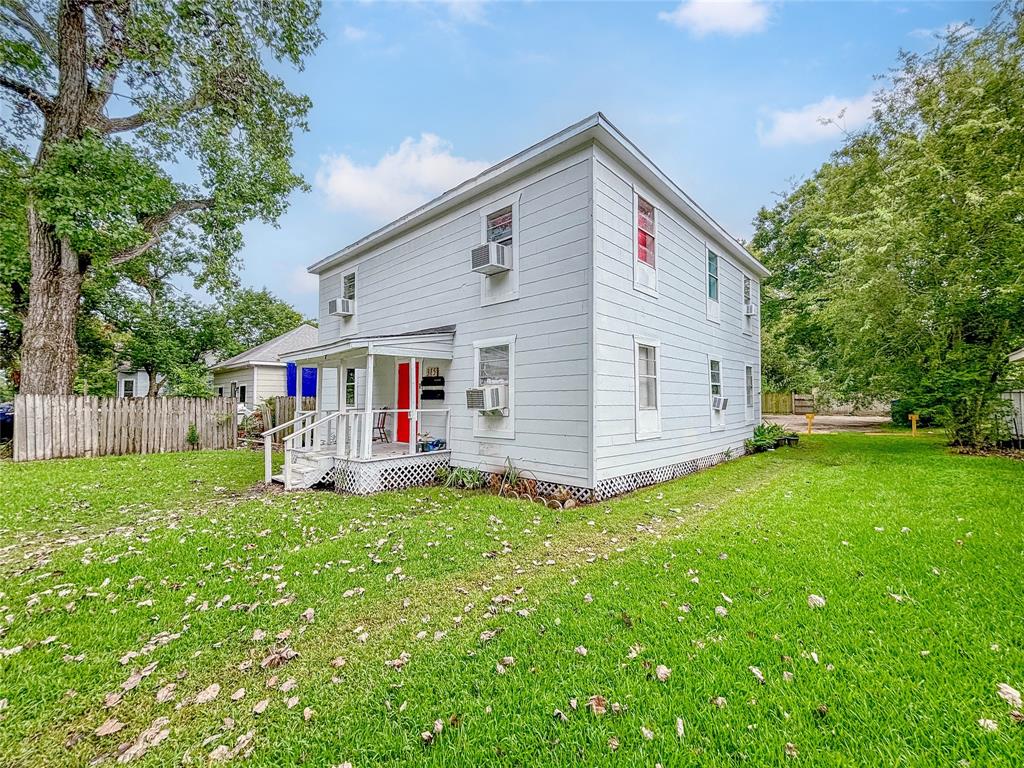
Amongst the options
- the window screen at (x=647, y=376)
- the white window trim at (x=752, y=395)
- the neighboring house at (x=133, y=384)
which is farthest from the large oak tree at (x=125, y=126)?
the white window trim at (x=752, y=395)

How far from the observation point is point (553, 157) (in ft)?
23.4

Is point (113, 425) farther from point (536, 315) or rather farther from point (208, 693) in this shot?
point (208, 693)

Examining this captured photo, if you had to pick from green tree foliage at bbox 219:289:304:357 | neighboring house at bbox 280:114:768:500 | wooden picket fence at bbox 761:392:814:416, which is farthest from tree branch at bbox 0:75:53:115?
wooden picket fence at bbox 761:392:814:416

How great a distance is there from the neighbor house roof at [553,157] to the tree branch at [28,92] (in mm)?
9010

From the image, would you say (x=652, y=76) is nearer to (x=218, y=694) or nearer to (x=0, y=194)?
(x=218, y=694)

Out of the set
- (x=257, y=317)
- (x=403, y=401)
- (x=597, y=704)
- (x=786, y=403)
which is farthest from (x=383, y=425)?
(x=786, y=403)

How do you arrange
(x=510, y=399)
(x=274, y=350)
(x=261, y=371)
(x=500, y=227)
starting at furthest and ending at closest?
(x=274, y=350) < (x=261, y=371) < (x=500, y=227) < (x=510, y=399)

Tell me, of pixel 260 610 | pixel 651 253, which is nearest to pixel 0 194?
pixel 260 610

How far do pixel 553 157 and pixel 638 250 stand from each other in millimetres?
2228

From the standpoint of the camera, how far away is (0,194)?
1245cm

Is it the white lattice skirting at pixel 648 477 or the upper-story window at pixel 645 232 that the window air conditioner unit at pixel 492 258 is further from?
the white lattice skirting at pixel 648 477

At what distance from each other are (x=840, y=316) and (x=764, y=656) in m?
13.4

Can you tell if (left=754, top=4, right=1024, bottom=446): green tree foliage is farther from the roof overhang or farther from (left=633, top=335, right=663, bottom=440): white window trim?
the roof overhang

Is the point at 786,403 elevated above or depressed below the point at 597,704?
above
